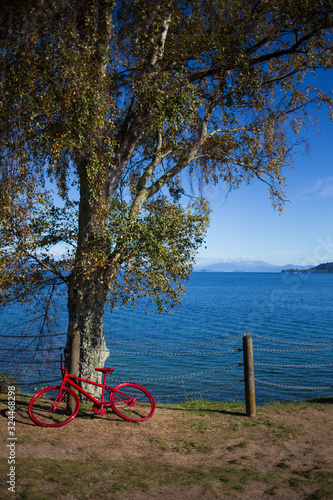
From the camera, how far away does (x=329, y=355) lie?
84.5 ft

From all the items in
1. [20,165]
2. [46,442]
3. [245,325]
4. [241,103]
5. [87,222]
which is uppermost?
[241,103]

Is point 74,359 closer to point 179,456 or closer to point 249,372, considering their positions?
point 179,456

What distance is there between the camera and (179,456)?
7160 mm

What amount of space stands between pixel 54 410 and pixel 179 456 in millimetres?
3365

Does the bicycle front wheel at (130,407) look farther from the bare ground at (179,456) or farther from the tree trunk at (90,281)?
the tree trunk at (90,281)

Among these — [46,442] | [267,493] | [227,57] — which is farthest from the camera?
[227,57]

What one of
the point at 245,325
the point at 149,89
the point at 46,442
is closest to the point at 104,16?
the point at 149,89

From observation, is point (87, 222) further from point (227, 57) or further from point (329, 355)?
point (329, 355)

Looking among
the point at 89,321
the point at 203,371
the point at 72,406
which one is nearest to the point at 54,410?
the point at 72,406

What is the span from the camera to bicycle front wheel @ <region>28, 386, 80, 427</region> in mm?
8453

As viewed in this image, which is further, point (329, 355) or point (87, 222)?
point (329, 355)

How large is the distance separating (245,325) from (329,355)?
1599 centimetres

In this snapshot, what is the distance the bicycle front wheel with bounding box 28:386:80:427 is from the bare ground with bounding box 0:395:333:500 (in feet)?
0.58

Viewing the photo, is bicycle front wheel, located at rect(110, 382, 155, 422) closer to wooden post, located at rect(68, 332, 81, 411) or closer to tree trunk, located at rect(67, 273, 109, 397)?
wooden post, located at rect(68, 332, 81, 411)
